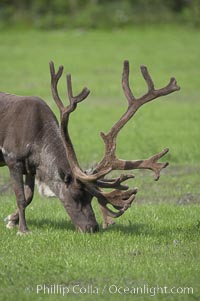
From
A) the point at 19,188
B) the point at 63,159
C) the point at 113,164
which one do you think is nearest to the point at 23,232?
the point at 19,188

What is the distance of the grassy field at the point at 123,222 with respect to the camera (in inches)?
338

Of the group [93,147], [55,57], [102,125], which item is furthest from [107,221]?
[55,57]

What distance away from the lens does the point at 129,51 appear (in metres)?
36.2

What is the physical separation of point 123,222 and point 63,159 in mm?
1383

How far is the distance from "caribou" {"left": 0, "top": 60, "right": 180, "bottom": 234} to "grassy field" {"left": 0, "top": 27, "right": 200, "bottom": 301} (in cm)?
36

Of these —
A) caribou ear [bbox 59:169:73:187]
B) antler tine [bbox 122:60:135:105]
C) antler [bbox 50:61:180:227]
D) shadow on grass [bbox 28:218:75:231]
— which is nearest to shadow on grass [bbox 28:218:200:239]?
shadow on grass [bbox 28:218:75:231]

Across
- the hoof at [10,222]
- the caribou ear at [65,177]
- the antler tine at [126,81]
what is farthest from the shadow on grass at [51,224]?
the antler tine at [126,81]

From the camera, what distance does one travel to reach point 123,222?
12055 mm

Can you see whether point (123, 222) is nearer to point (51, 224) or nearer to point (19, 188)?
point (51, 224)

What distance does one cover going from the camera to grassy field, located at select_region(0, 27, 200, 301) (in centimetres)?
859

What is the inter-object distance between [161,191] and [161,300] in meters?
6.72

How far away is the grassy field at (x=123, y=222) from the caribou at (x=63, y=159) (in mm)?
360

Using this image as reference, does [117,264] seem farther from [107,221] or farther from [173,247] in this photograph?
[107,221]

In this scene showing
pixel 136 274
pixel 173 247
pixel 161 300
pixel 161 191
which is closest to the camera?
pixel 161 300
